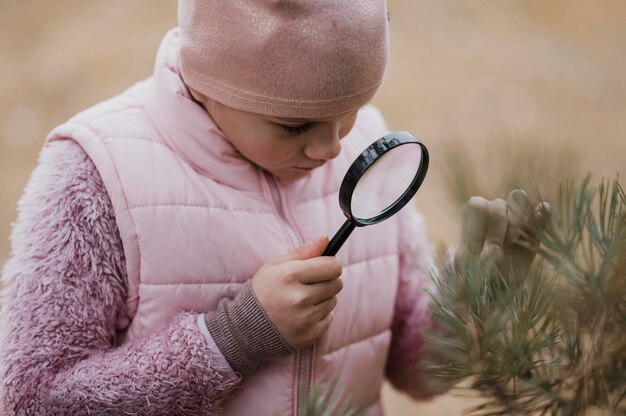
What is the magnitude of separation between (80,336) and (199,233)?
0.19 m

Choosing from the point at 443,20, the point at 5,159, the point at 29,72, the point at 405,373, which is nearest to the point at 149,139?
the point at 405,373

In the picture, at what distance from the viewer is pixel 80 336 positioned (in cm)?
97

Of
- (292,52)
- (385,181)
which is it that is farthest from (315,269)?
(292,52)

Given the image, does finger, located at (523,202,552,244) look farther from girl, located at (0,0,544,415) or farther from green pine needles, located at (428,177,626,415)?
girl, located at (0,0,544,415)

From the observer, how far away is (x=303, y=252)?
94 centimetres

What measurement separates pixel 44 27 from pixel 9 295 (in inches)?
121

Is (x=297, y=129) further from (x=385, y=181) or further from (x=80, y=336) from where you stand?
(x=80, y=336)

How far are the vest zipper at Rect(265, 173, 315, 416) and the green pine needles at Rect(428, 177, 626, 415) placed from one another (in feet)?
1.32

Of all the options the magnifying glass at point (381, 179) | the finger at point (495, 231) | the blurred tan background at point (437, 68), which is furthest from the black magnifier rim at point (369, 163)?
the blurred tan background at point (437, 68)

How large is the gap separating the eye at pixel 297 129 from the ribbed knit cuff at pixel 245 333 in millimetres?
189

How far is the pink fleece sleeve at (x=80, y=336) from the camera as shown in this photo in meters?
0.95

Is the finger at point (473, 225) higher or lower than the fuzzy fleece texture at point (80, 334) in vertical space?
higher

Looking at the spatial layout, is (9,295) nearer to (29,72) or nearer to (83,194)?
(83,194)

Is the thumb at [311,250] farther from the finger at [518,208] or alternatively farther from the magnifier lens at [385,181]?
the finger at [518,208]
